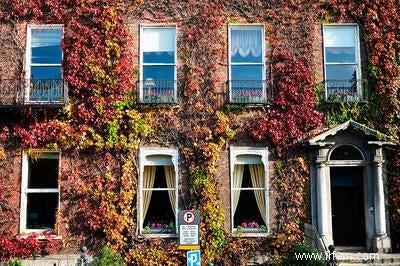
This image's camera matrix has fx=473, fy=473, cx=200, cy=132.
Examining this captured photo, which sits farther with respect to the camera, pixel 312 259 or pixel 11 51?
pixel 11 51

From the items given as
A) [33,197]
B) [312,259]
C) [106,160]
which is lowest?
[312,259]

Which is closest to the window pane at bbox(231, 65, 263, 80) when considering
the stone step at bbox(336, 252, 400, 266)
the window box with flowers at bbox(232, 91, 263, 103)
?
the window box with flowers at bbox(232, 91, 263, 103)

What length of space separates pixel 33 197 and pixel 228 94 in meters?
6.91

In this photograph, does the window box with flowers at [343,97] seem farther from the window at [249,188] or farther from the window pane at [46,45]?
the window pane at [46,45]

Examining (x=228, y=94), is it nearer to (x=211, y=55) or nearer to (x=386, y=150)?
(x=211, y=55)

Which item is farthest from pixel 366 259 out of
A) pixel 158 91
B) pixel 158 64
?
pixel 158 64

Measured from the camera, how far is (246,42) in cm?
1559

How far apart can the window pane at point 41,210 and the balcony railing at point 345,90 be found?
9.22 metres

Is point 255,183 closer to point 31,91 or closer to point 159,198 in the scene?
point 159,198

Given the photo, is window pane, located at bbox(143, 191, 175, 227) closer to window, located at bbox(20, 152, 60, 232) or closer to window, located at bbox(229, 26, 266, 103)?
window, located at bbox(20, 152, 60, 232)

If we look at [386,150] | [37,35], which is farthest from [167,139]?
[386,150]

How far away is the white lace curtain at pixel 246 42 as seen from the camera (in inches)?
612

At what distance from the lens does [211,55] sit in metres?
15.3

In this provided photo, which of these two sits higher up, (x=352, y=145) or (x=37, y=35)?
(x=37, y=35)
